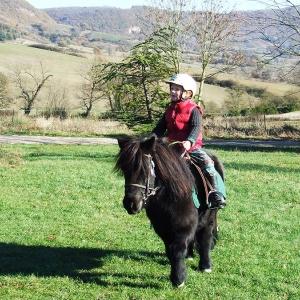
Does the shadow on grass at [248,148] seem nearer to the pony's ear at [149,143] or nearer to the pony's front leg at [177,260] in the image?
the pony's front leg at [177,260]

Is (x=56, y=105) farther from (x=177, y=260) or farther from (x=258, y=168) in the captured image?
(x=177, y=260)

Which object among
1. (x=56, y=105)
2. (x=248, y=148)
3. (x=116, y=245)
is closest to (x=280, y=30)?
(x=248, y=148)

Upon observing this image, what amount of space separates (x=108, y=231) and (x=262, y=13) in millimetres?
17453

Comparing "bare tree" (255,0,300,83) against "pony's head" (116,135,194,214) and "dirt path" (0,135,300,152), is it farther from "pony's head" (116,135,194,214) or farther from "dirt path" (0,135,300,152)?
"pony's head" (116,135,194,214)

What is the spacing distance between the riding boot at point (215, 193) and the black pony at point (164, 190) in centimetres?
33

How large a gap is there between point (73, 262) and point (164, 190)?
220cm

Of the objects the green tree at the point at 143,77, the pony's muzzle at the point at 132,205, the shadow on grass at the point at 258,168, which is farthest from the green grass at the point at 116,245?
the green tree at the point at 143,77

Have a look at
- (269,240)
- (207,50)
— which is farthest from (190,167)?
(207,50)

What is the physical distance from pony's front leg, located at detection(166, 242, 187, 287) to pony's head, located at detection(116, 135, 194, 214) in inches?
22.4

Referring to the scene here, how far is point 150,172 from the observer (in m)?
5.92

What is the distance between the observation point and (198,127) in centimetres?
654

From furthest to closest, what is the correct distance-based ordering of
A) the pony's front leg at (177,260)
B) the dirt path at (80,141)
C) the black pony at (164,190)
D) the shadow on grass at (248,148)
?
the dirt path at (80,141), the shadow on grass at (248,148), the pony's front leg at (177,260), the black pony at (164,190)

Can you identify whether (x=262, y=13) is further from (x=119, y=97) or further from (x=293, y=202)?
(x=293, y=202)

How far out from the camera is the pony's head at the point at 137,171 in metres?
5.68
